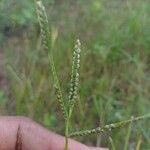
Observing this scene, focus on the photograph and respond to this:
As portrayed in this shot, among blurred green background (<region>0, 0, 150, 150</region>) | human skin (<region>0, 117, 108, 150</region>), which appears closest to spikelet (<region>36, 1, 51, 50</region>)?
human skin (<region>0, 117, 108, 150</region>)

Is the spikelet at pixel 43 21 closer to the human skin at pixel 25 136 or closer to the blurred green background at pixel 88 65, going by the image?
the human skin at pixel 25 136

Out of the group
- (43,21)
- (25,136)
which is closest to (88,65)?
(25,136)

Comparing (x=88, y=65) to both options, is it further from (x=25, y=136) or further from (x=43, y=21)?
(x=43, y=21)

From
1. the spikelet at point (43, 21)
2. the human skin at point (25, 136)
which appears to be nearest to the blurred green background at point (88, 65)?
the human skin at point (25, 136)

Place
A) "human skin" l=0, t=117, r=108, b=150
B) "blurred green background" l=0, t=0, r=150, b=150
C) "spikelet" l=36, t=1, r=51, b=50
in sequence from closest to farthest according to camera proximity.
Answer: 1. "spikelet" l=36, t=1, r=51, b=50
2. "human skin" l=0, t=117, r=108, b=150
3. "blurred green background" l=0, t=0, r=150, b=150

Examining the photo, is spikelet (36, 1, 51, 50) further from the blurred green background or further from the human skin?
the blurred green background
